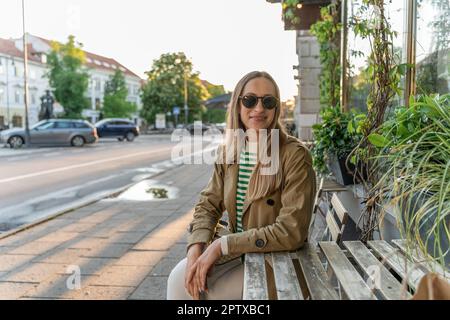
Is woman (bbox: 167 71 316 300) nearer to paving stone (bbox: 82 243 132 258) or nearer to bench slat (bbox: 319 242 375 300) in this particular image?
bench slat (bbox: 319 242 375 300)

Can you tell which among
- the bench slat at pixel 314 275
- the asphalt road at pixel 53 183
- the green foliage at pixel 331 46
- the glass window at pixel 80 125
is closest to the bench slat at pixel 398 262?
the bench slat at pixel 314 275

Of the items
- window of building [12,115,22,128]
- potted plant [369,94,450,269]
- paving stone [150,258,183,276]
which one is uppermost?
window of building [12,115,22,128]

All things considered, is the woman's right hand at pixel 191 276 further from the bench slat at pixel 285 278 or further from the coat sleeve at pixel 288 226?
the bench slat at pixel 285 278

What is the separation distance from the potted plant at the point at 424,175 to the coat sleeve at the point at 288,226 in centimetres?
33

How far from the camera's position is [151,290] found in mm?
3367

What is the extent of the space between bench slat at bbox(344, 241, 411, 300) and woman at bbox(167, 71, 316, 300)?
0.27 m

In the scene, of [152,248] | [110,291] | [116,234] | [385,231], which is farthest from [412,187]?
[116,234]

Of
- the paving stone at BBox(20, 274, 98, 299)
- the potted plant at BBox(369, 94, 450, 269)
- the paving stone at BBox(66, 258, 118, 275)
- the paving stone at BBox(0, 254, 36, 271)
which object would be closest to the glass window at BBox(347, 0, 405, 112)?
the potted plant at BBox(369, 94, 450, 269)

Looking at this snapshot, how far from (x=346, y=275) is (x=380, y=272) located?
0.48ft

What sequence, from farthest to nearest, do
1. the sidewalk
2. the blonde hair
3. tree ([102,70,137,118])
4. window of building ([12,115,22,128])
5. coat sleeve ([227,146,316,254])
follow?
tree ([102,70,137,118]) → window of building ([12,115,22,128]) → the sidewalk → the blonde hair → coat sleeve ([227,146,316,254])

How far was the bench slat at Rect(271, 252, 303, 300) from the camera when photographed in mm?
1515

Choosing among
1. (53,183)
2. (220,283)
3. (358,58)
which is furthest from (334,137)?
(53,183)

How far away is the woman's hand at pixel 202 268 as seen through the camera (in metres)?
1.96

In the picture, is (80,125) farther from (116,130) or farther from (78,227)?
Answer: (78,227)
